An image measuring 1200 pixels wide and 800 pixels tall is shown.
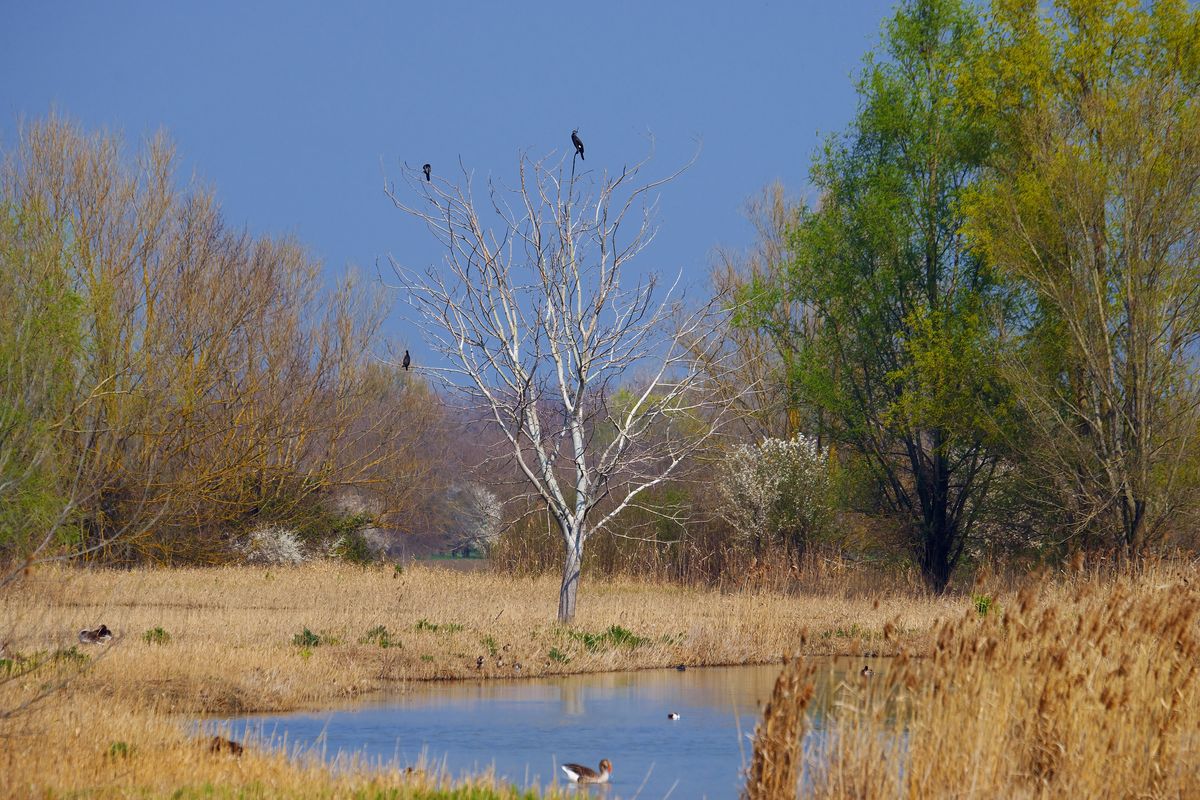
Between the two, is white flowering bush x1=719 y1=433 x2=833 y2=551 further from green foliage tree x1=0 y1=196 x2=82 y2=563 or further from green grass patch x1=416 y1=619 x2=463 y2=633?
green foliage tree x1=0 y1=196 x2=82 y2=563

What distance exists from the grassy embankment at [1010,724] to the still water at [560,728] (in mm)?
2281

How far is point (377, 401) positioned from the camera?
4497cm

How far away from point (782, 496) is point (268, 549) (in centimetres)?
1495

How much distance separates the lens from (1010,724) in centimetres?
810

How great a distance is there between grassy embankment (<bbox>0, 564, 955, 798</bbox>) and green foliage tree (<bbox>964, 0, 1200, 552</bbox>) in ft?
13.2

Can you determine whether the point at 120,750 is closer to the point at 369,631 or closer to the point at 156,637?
the point at 156,637

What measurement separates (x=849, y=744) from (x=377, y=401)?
3877cm

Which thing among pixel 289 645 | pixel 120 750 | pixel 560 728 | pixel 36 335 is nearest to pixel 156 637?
pixel 289 645

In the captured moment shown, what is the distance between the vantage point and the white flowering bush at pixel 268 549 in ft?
121

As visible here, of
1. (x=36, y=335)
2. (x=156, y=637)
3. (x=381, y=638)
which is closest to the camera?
(x=156, y=637)

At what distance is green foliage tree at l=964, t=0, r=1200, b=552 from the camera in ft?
84.3

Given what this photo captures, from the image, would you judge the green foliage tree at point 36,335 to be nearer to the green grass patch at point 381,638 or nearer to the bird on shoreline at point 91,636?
the bird on shoreline at point 91,636

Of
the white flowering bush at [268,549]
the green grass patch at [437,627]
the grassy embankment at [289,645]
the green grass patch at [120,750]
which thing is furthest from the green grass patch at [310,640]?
the white flowering bush at [268,549]

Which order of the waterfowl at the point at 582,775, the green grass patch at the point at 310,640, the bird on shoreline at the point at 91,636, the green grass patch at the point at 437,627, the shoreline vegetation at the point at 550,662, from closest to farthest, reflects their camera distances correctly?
the shoreline vegetation at the point at 550,662 < the waterfowl at the point at 582,775 < the bird on shoreline at the point at 91,636 < the green grass patch at the point at 310,640 < the green grass patch at the point at 437,627
